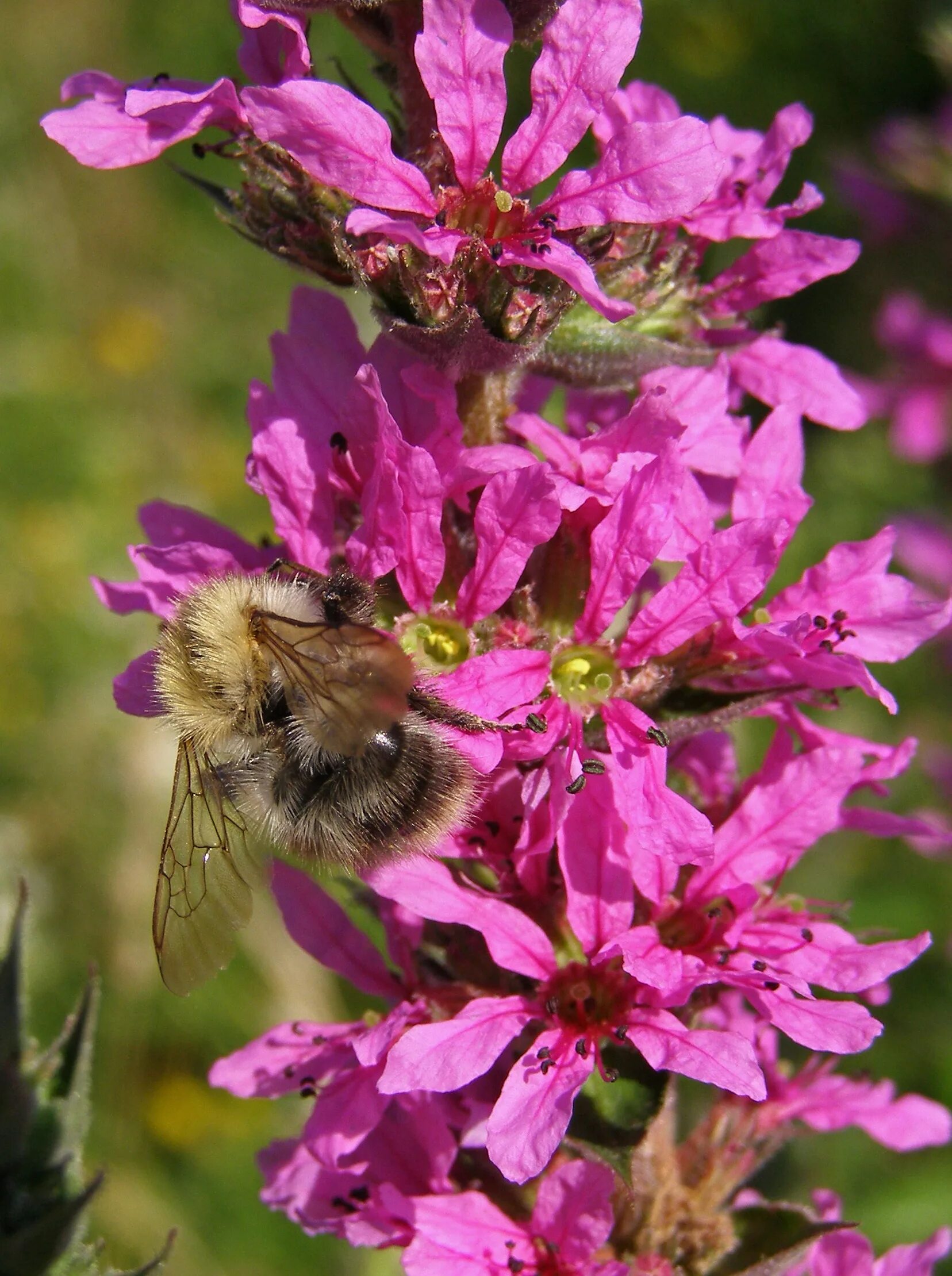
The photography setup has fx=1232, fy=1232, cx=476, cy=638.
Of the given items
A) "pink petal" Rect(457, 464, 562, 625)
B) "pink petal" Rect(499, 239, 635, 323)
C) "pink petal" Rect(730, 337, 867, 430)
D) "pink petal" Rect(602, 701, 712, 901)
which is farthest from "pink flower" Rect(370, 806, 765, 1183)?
"pink petal" Rect(730, 337, 867, 430)

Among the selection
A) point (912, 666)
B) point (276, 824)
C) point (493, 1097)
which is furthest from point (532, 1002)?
point (912, 666)

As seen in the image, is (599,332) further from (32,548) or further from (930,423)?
(32,548)

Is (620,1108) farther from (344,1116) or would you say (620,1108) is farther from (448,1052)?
(344,1116)

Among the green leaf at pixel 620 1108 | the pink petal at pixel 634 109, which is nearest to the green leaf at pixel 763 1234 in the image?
the green leaf at pixel 620 1108

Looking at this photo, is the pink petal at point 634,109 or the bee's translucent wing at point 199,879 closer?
the bee's translucent wing at point 199,879

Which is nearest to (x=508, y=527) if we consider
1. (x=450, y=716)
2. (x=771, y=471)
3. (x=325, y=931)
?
(x=450, y=716)

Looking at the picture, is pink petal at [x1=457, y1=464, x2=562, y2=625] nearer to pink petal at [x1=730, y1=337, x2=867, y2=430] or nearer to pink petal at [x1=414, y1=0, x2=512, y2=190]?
pink petal at [x1=414, y1=0, x2=512, y2=190]

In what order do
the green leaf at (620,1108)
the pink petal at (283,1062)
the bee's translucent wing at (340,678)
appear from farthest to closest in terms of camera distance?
the pink petal at (283,1062) → the green leaf at (620,1108) → the bee's translucent wing at (340,678)

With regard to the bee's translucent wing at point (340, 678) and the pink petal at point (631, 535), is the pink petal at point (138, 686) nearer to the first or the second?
the bee's translucent wing at point (340, 678)
